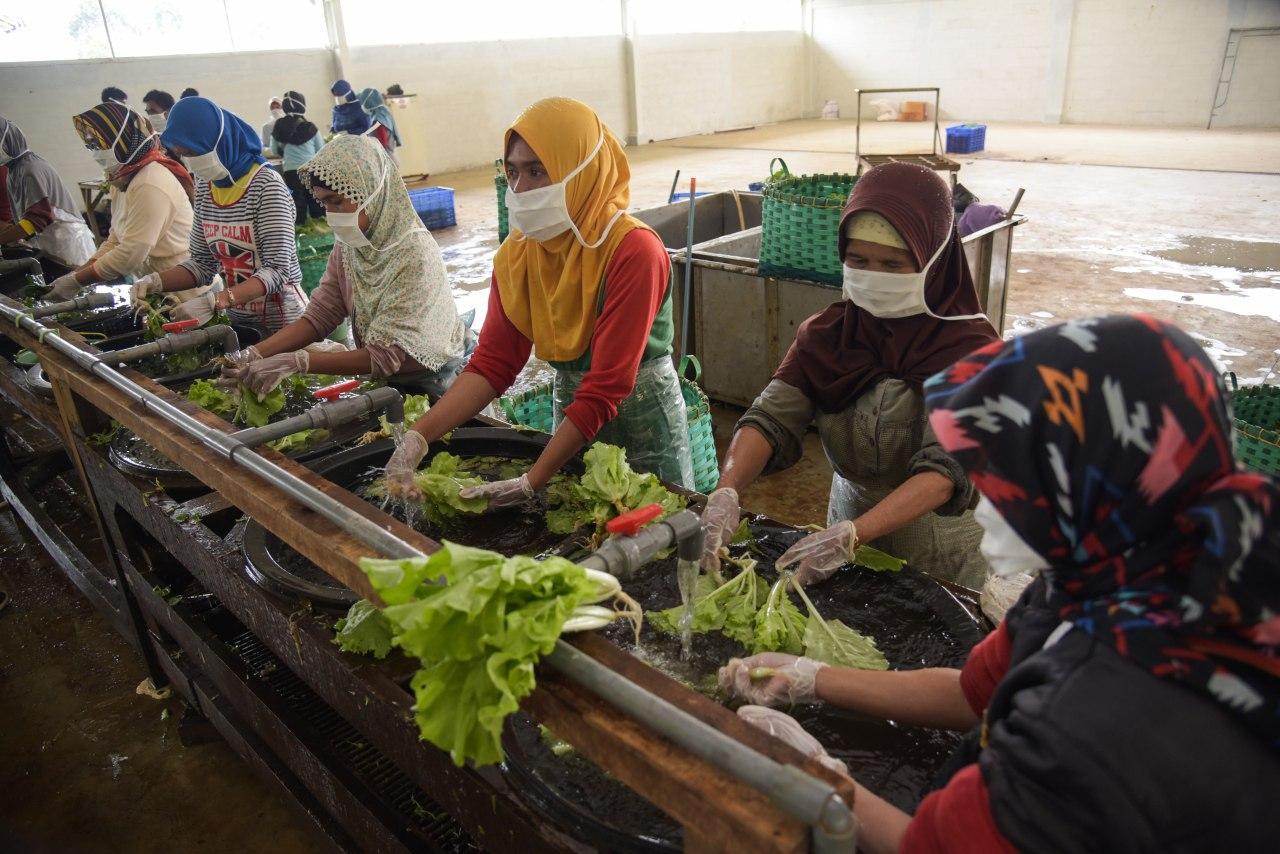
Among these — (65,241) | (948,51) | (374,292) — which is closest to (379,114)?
(65,241)

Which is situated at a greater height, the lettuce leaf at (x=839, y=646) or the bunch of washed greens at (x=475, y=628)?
the bunch of washed greens at (x=475, y=628)

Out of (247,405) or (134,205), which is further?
(134,205)

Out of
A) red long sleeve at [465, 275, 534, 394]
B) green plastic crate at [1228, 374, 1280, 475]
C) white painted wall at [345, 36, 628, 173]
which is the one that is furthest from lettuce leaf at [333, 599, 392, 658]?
white painted wall at [345, 36, 628, 173]

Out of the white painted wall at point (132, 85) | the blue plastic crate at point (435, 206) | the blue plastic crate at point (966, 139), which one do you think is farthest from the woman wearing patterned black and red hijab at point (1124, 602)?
the blue plastic crate at point (966, 139)

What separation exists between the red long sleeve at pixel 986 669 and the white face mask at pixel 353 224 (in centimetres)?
248

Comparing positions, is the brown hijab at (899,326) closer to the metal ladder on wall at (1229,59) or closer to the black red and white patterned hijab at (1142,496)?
the black red and white patterned hijab at (1142,496)

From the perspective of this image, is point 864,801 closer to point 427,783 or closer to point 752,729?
point 752,729

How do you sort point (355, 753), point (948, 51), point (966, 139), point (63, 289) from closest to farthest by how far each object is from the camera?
point (355, 753), point (63, 289), point (966, 139), point (948, 51)

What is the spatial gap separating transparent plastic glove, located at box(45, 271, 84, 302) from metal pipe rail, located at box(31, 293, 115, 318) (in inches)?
24.9

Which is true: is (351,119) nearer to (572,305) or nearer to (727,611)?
(572,305)

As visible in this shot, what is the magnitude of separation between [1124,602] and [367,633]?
1.28m

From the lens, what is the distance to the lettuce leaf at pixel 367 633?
1633mm

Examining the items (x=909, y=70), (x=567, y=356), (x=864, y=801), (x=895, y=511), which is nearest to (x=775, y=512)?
(x=567, y=356)

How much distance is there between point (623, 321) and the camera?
2359 millimetres
